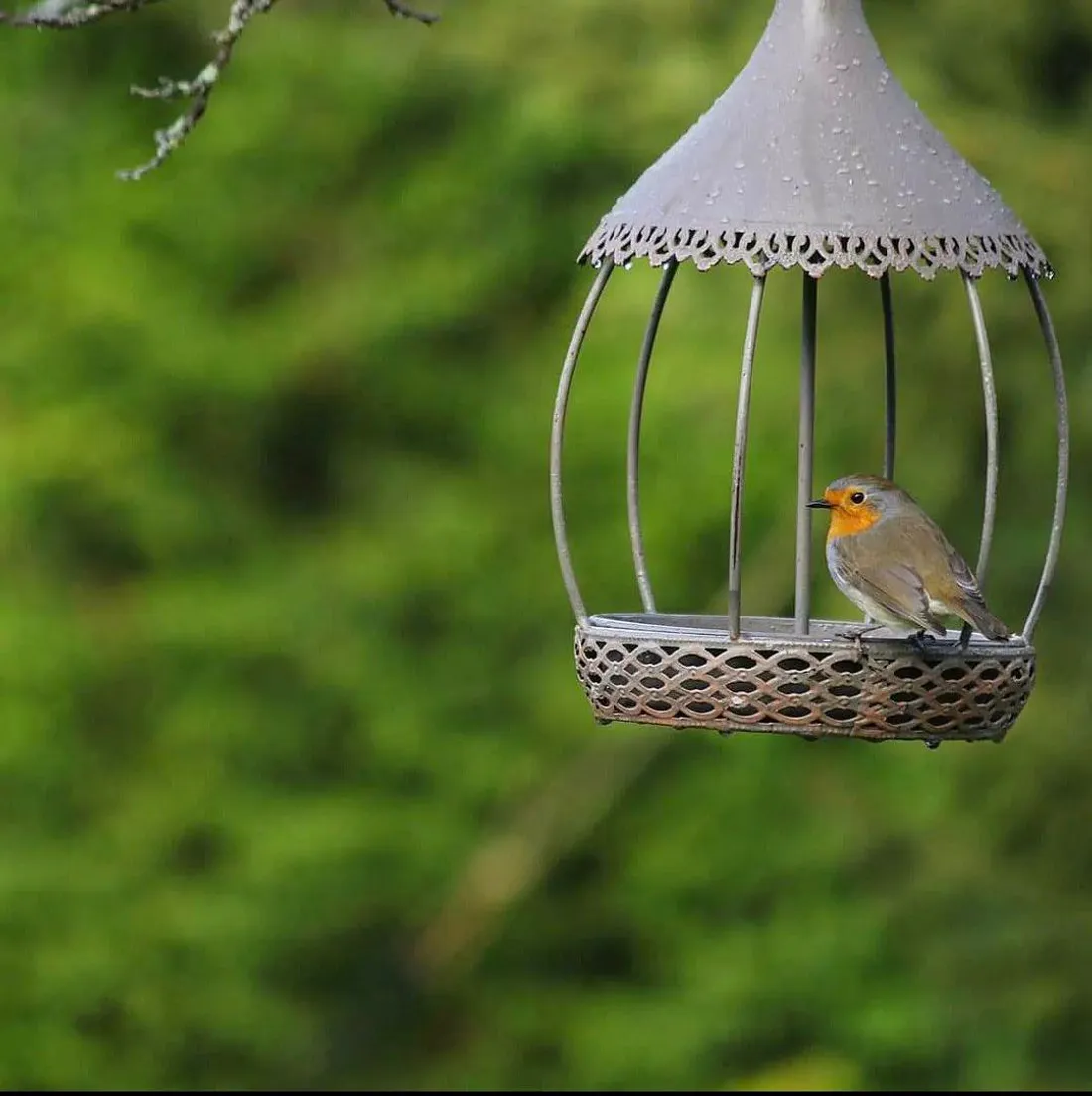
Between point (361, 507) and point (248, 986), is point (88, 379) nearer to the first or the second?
point (361, 507)

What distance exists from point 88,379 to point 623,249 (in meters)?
6.92

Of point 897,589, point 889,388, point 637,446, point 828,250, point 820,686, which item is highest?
point 828,250

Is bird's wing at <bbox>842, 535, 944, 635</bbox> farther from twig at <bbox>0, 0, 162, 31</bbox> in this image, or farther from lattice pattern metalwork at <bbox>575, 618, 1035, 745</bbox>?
twig at <bbox>0, 0, 162, 31</bbox>

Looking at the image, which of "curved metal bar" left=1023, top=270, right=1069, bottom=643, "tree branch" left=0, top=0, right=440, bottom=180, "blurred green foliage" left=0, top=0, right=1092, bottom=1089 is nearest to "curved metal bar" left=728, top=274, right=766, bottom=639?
"curved metal bar" left=1023, top=270, right=1069, bottom=643

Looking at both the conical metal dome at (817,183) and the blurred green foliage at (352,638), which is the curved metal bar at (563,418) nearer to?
the conical metal dome at (817,183)

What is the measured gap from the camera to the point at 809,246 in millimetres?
3320

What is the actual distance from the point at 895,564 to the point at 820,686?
30 cm

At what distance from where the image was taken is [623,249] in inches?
139

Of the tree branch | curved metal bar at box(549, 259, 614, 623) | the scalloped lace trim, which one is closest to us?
the scalloped lace trim

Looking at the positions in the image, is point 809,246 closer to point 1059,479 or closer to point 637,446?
point 1059,479

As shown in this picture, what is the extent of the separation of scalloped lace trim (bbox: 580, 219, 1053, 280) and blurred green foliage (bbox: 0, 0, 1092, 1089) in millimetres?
5526

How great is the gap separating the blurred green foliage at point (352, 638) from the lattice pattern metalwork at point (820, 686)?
18.2 feet

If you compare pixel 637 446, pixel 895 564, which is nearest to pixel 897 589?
pixel 895 564

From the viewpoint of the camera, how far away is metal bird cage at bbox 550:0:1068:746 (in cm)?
336
